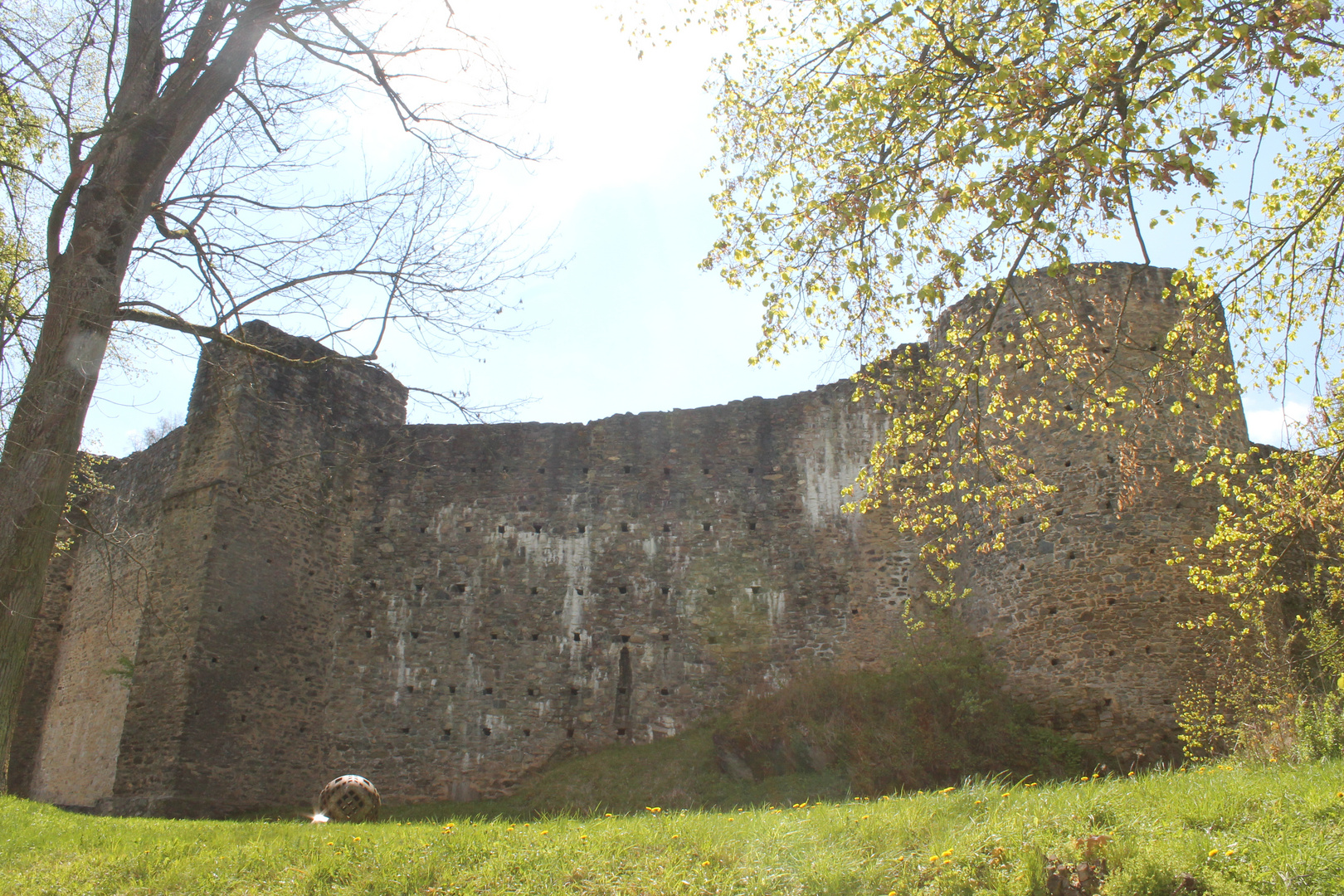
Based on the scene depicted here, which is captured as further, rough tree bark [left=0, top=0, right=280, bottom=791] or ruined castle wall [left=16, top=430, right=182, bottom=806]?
ruined castle wall [left=16, top=430, right=182, bottom=806]

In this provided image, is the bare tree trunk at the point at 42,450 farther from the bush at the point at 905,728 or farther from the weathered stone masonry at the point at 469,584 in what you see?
the bush at the point at 905,728

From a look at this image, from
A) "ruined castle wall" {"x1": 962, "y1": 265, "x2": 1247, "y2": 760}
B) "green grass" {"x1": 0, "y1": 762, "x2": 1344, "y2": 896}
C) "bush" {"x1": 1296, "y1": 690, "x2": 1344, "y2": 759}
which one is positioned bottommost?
"green grass" {"x1": 0, "y1": 762, "x2": 1344, "y2": 896}

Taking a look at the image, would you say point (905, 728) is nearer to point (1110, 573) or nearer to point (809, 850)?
point (1110, 573)

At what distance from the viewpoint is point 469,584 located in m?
15.3

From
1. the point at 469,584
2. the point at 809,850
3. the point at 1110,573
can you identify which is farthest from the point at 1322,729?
the point at 469,584

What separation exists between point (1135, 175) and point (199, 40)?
26.2ft

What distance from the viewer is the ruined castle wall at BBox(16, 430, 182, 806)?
14273 mm

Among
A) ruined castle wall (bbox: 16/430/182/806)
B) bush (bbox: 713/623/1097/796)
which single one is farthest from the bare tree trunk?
bush (bbox: 713/623/1097/796)

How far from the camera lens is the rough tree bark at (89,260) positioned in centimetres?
747

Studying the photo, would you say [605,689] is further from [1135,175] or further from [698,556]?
[1135,175]

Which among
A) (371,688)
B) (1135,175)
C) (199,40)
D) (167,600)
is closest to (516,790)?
(371,688)

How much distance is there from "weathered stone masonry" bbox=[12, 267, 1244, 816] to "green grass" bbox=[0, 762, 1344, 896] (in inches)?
205

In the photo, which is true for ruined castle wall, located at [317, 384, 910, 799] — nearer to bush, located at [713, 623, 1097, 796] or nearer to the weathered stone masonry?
the weathered stone masonry

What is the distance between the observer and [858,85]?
725 centimetres
